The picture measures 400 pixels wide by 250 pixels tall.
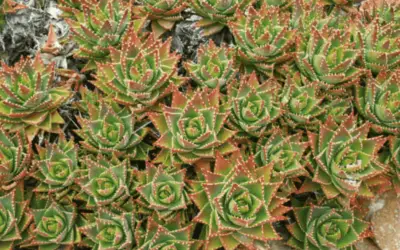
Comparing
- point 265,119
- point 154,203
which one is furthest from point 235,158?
point 154,203

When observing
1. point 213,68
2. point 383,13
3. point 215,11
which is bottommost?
point 213,68

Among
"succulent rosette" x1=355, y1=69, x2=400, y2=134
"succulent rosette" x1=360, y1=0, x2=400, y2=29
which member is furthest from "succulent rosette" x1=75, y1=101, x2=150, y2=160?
"succulent rosette" x1=360, y1=0, x2=400, y2=29

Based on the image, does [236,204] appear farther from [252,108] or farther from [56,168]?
[56,168]

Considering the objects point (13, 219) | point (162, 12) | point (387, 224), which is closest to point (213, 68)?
point (162, 12)

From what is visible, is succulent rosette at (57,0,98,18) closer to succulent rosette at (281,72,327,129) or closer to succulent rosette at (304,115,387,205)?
succulent rosette at (281,72,327,129)

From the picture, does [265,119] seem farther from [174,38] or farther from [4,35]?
[4,35]

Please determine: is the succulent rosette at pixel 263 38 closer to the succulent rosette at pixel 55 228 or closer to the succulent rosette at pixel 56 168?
the succulent rosette at pixel 56 168
